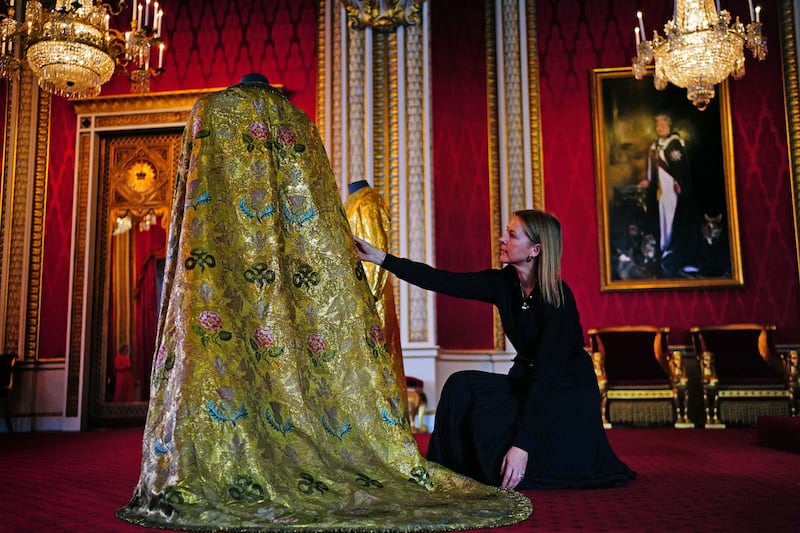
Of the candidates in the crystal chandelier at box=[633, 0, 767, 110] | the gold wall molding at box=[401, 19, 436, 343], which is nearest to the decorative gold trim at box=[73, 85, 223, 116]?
the gold wall molding at box=[401, 19, 436, 343]

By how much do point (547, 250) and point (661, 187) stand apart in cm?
514

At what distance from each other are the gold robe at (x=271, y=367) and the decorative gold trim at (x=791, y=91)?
6353mm

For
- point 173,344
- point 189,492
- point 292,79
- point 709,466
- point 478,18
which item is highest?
point 478,18

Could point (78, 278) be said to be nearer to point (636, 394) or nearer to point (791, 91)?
point (636, 394)

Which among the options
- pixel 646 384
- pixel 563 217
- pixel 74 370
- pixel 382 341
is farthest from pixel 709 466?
pixel 74 370

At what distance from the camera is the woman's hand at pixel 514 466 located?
8.81 ft

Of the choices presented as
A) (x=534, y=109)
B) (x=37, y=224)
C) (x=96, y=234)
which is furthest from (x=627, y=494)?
(x=37, y=224)

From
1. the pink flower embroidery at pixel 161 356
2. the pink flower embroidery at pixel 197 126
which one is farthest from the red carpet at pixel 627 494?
the pink flower embroidery at pixel 197 126

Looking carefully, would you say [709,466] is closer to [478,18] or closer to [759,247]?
[759,247]

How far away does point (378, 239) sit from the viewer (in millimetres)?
4391

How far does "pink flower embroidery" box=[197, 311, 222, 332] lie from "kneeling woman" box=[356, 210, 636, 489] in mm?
869

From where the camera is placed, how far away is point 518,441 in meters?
2.73

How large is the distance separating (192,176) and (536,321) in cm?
146

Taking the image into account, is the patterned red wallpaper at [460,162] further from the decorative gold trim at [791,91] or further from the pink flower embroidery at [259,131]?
the pink flower embroidery at [259,131]
